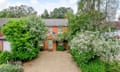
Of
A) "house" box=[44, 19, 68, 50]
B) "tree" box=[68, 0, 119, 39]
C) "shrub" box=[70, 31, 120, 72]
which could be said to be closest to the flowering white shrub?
"shrub" box=[70, 31, 120, 72]

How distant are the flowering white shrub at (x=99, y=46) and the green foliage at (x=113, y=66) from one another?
0.67 m

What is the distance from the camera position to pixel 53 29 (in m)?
41.6

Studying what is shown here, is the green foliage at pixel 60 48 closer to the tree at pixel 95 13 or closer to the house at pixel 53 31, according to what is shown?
the house at pixel 53 31

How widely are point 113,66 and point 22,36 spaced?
12.8m

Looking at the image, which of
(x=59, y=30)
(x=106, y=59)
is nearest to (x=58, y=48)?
(x=59, y=30)

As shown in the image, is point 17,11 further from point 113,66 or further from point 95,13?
point 113,66

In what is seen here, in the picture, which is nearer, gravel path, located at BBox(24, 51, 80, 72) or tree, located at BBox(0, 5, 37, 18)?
gravel path, located at BBox(24, 51, 80, 72)

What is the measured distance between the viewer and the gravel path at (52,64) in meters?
28.1

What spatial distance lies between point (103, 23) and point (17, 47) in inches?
462

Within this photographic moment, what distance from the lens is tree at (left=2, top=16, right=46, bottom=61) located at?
101 ft

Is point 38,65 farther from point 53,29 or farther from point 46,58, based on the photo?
point 53,29

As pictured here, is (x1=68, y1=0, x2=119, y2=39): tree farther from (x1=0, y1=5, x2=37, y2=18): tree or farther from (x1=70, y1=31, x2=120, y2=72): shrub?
(x1=0, y1=5, x2=37, y2=18): tree

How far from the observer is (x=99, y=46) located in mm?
25516

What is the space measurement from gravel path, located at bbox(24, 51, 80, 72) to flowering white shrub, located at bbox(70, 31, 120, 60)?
11.0ft
